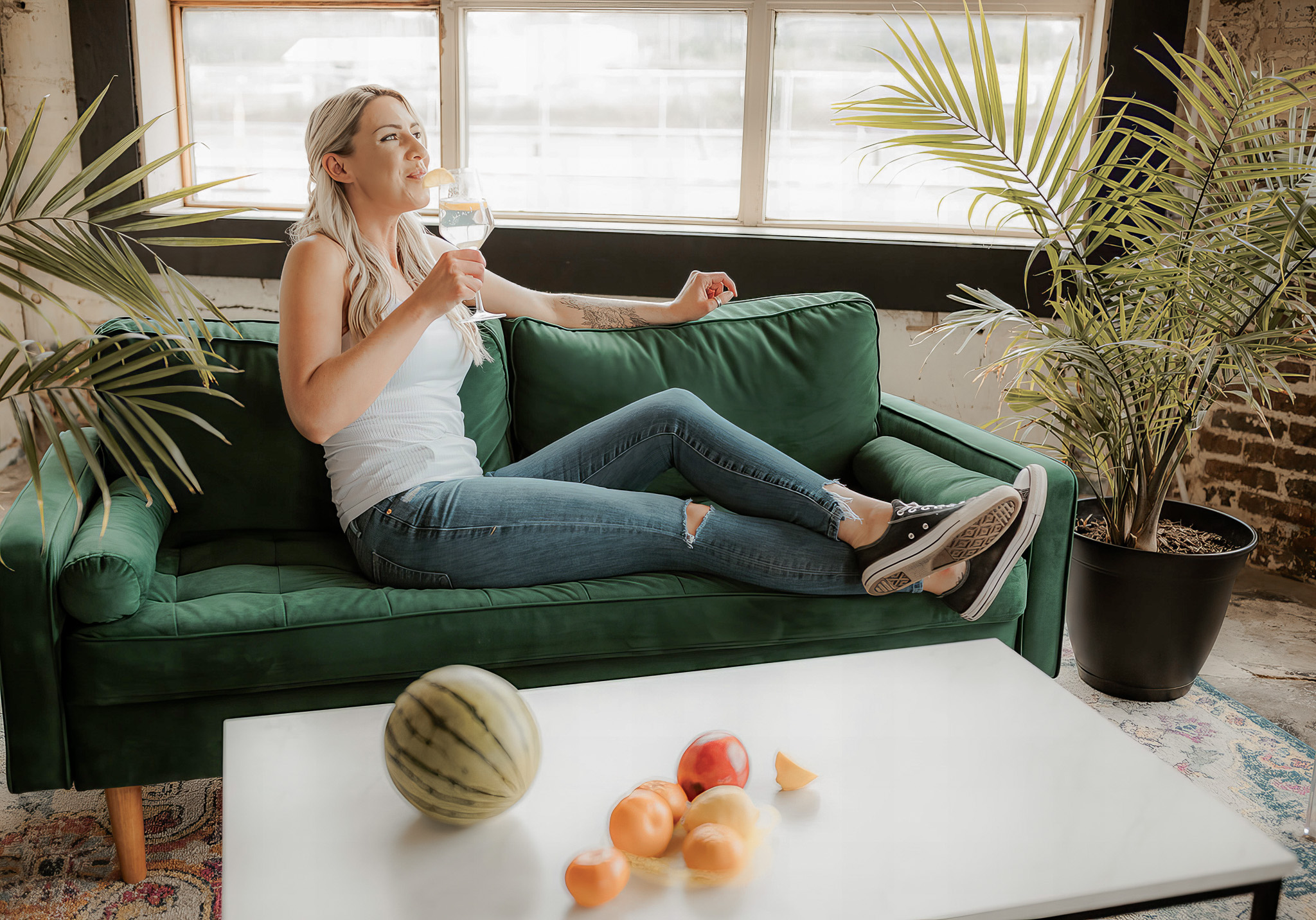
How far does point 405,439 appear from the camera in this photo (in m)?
1.65

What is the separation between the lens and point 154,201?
4.16 ft

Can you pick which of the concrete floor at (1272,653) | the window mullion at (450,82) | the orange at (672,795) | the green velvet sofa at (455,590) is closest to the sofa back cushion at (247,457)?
the green velvet sofa at (455,590)

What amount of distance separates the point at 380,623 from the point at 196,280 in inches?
85.3

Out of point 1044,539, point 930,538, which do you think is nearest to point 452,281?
point 930,538

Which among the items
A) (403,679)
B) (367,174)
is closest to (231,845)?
(403,679)

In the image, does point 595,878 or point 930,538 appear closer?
point 595,878

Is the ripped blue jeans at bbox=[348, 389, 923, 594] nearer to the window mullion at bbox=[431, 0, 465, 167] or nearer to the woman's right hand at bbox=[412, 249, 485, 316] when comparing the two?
the woman's right hand at bbox=[412, 249, 485, 316]

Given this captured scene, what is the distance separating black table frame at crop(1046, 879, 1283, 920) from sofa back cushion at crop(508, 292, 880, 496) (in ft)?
4.15

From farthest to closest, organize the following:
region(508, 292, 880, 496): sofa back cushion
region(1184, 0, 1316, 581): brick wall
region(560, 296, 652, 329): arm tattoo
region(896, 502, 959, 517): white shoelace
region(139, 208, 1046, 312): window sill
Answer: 1. region(139, 208, 1046, 312): window sill
2. region(1184, 0, 1316, 581): brick wall
3. region(560, 296, 652, 329): arm tattoo
4. region(508, 292, 880, 496): sofa back cushion
5. region(896, 502, 959, 517): white shoelace

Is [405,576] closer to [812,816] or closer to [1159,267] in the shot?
[812,816]

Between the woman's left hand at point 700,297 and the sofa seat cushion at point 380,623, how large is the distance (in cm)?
69

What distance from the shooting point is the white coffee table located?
0.84m

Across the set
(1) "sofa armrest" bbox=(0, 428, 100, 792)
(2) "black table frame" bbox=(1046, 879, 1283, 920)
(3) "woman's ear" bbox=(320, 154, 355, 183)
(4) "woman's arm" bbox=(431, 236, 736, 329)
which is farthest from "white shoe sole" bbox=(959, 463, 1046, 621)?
(1) "sofa armrest" bbox=(0, 428, 100, 792)

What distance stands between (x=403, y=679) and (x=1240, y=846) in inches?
44.9
